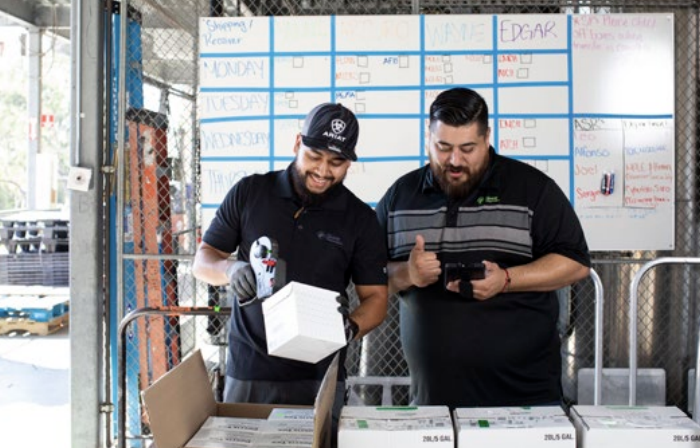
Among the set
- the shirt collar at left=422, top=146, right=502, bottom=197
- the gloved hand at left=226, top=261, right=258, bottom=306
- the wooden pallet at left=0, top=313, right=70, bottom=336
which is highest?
the shirt collar at left=422, top=146, right=502, bottom=197

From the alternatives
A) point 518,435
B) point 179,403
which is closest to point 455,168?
point 518,435

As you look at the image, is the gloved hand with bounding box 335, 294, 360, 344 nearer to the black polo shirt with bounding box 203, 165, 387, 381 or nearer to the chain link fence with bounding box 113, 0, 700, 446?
the black polo shirt with bounding box 203, 165, 387, 381

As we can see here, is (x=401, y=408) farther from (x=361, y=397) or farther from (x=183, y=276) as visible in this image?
(x=183, y=276)

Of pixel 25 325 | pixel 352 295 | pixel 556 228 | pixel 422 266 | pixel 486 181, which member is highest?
pixel 486 181

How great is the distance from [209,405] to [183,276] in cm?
404

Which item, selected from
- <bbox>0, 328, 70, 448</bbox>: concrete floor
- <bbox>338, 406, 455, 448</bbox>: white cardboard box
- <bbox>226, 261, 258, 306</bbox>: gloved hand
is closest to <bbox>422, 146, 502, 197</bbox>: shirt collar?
<bbox>226, 261, 258, 306</bbox>: gloved hand

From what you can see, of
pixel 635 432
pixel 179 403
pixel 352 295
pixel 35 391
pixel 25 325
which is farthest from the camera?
pixel 25 325

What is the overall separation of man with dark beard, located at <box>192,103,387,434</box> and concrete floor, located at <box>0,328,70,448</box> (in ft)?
10.2

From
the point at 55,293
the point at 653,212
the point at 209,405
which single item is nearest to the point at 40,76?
the point at 55,293

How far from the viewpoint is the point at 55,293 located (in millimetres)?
8859

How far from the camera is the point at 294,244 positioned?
93.4 inches

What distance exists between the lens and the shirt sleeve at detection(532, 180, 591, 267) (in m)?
2.39

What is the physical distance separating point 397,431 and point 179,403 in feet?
1.76

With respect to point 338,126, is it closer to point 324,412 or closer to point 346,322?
point 346,322
